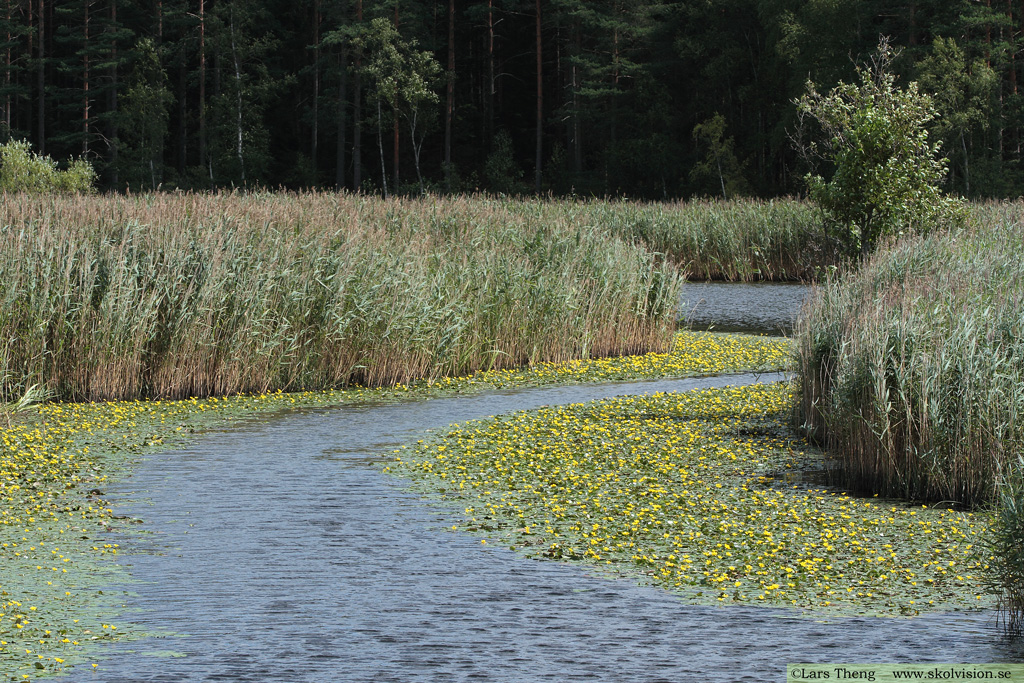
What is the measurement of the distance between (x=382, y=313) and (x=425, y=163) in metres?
45.2

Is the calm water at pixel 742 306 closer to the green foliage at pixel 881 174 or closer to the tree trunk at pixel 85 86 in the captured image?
the green foliage at pixel 881 174

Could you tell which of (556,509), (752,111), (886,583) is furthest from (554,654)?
(752,111)

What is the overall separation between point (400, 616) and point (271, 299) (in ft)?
24.3

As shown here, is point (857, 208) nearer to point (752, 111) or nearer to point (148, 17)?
point (752, 111)

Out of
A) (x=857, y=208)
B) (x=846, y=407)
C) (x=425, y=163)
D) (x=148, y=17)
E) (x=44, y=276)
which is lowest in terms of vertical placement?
(x=846, y=407)

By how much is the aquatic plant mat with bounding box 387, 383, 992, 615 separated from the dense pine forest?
3429 cm

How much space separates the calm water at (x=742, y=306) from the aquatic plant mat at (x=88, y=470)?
2311mm

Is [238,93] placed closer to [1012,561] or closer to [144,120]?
[144,120]

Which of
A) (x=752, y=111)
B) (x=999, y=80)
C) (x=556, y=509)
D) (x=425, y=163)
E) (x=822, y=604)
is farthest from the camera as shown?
(x=425, y=163)

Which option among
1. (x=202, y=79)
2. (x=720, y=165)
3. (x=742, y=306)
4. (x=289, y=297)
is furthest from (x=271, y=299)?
(x=202, y=79)

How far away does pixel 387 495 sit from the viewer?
773cm

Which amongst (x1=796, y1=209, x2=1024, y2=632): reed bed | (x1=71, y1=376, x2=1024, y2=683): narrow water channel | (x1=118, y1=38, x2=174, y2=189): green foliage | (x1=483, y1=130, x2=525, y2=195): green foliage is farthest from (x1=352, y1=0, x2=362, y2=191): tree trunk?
(x1=71, y1=376, x2=1024, y2=683): narrow water channel

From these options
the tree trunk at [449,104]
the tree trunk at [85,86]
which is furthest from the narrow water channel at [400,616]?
the tree trunk at [85,86]

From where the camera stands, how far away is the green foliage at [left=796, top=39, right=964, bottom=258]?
48.5ft
